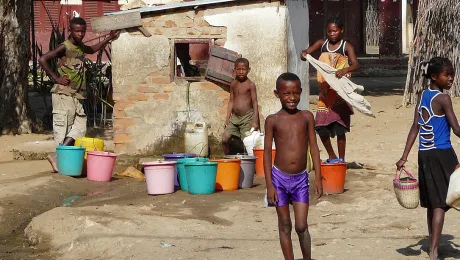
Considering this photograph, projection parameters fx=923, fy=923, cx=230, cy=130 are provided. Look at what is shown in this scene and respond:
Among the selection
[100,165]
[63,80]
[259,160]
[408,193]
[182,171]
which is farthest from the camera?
[63,80]

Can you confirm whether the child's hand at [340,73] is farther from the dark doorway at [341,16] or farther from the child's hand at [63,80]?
the dark doorway at [341,16]

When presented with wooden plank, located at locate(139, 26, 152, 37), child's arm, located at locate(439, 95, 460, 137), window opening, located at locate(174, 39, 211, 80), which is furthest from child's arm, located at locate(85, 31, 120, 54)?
child's arm, located at locate(439, 95, 460, 137)

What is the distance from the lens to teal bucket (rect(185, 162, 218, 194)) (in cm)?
935

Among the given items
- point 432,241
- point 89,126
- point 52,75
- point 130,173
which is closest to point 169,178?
point 130,173

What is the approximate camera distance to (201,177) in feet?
30.8

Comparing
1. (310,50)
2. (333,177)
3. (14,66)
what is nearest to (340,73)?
(310,50)

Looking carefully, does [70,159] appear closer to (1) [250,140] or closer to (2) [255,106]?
(1) [250,140]

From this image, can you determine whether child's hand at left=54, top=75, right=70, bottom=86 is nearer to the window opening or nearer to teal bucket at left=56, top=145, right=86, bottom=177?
teal bucket at left=56, top=145, right=86, bottom=177

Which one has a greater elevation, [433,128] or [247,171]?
[433,128]

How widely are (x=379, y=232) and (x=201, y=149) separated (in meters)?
3.96

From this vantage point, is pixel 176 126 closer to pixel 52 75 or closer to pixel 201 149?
pixel 201 149

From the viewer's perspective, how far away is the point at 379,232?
7.58 meters

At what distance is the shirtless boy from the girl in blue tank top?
4.35 meters

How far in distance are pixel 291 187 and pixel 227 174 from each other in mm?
3501
